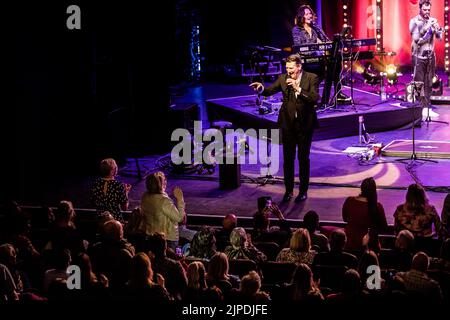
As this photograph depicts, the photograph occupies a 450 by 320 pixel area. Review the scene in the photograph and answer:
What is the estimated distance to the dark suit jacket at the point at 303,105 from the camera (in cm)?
939

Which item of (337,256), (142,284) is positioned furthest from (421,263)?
(142,284)

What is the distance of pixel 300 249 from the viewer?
664 centimetres

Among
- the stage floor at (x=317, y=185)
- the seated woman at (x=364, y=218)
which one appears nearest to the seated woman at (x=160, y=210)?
the seated woman at (x=364, y=218)

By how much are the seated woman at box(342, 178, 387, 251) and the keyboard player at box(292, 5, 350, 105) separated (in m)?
6.66

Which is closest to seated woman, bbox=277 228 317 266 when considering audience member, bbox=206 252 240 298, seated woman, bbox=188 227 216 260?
seated woman, bbox=188 227 216 260

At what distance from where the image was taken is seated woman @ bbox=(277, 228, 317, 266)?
661 centimetres

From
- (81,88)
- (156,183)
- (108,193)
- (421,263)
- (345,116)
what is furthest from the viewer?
(345,116)

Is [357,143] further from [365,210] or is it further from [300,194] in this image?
[365,210]

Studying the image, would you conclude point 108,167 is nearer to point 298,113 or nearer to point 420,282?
point 298,113

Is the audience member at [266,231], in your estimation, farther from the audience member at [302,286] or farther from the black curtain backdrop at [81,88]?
the black curtain backdrop at [81,88]

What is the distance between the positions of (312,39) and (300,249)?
8213 millimetres

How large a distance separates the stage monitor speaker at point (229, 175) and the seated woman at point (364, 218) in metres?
3.07
